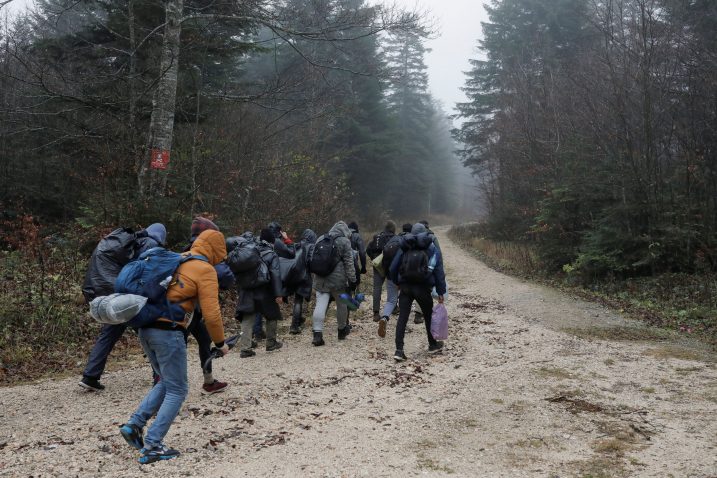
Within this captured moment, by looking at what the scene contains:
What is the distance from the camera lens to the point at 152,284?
4.30 meters

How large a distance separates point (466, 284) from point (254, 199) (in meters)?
7.17

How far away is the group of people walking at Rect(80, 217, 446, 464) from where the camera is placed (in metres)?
4.37

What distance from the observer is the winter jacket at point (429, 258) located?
7668 mm

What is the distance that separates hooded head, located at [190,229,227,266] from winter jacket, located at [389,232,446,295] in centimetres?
333

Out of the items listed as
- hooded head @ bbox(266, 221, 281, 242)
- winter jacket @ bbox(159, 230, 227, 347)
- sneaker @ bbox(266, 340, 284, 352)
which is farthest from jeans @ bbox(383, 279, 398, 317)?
winter jacket @ bbox(159, 230, 227, 347)

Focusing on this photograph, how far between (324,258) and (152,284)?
4468 millimetres

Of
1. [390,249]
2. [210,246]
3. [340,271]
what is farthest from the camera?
[390,249]

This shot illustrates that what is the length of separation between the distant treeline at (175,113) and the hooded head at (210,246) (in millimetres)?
5684

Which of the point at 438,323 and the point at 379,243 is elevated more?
the point at 379,243

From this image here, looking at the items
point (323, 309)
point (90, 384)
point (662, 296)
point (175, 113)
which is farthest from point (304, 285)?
point (662, 296)

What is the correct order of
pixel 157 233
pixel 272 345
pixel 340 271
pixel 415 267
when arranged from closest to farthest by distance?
pixel 157 233
pixel 415 267
pixel 272 345
pixel 340 271

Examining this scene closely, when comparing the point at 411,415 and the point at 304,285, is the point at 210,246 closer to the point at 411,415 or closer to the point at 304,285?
the point at 411,415

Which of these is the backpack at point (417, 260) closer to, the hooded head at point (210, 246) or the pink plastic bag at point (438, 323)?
the pink plastic bag at point (438, 323)

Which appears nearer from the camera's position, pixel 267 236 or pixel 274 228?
pixel 267 236
